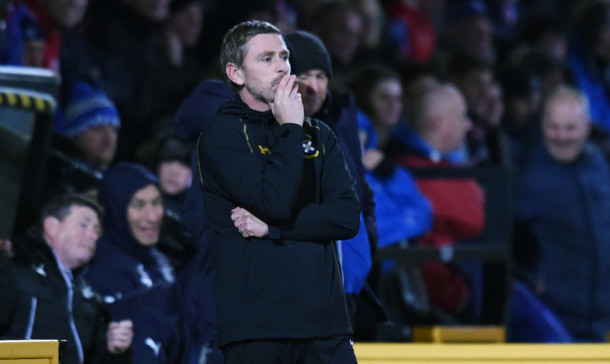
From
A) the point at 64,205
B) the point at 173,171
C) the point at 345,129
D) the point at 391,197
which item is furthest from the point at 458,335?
the point at 64,205

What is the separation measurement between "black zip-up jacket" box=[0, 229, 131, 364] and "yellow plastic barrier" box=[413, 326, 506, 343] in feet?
4.93

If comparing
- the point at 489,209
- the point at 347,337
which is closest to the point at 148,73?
the point at 489,209

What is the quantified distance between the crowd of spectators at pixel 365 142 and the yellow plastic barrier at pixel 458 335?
0.46 meters

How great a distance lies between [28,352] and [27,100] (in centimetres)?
159

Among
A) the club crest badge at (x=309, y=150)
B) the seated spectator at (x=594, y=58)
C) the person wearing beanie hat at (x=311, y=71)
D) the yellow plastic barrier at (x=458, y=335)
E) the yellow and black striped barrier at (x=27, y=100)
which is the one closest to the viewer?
the club crest badge at (x=309, y=150)

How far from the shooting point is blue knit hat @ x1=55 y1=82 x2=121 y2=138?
6117 millimetres

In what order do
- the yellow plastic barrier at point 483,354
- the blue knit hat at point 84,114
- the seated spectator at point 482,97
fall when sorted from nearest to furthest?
the yellow plastic barrier at point 483,354, the blue knit hat at point 84,114, the seated spectator at point 482,97

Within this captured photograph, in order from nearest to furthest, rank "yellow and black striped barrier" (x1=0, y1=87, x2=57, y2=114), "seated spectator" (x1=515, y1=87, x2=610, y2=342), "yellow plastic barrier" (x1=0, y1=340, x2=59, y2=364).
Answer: "yellow plastic barrier" (x1=0, y1=340, x2=59, y2=364)
"yellow and black striped barrier" (x1=0, y1=87, x2=57, y2=114)
"seated spectator" (x1=515, y1=87, x2=610, y2=342)

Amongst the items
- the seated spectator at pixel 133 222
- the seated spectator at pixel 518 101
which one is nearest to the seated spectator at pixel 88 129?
the seated spectator at pixel 133 222

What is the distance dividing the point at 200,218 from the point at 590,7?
6038mm

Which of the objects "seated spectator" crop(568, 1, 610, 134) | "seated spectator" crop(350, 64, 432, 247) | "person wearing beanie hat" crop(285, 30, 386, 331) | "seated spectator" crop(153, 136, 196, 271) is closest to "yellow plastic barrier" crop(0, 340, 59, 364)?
"person wearing beanie hat" crop(285, 30, 386, 331)

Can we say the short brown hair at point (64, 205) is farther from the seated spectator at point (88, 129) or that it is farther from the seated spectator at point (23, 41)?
the seated spectator at point (23, 41)

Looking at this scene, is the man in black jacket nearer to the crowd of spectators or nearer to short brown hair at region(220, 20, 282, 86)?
short brown hair at region(220, 20, 282, 86)

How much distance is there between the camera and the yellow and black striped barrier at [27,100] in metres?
4.97
